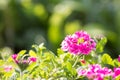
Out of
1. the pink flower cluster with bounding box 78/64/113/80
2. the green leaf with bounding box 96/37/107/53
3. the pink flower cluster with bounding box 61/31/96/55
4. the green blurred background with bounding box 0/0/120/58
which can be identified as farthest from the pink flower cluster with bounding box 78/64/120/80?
the green blurred background with bounding box 0/0/120/58

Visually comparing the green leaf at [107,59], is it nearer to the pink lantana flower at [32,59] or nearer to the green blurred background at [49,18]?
the pink lantana flower at [32,59]

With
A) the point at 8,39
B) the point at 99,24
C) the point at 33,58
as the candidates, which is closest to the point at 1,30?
the point at 8,39

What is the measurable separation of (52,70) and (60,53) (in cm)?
11

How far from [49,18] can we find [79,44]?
4.54 meters

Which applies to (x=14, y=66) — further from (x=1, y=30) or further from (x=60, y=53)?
(x=1, y=30)

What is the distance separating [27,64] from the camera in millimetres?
1618

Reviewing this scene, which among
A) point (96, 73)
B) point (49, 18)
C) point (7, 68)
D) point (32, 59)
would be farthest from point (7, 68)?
point (49, 18)

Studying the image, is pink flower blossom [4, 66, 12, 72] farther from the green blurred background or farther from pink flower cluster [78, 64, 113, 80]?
the green blurred background

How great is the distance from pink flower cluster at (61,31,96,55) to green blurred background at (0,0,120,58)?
4.26m

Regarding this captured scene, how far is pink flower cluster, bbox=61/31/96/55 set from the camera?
156cm

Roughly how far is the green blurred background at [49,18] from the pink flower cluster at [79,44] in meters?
4.26

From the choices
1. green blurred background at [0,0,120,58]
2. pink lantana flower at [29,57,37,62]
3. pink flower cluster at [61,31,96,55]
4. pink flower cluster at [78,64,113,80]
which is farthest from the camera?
green blurred background at [0,0,120,58]

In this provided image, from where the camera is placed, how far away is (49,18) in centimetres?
610

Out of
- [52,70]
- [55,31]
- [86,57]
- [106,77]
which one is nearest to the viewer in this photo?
[106,77]
